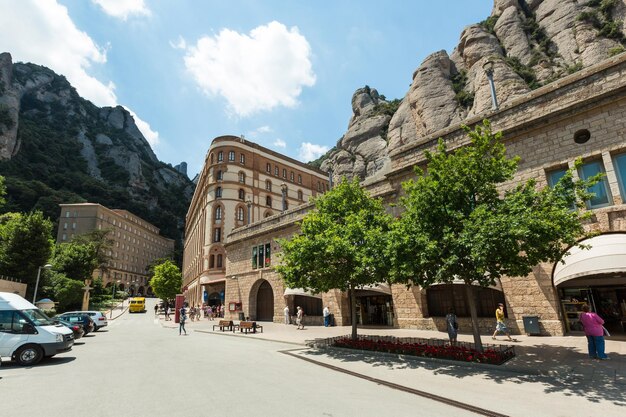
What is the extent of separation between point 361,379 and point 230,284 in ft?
84.7

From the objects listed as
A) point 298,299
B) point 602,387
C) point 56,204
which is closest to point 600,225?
point 602,387

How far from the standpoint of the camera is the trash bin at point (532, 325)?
13.6m

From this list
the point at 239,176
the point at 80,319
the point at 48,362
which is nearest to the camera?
the point at 48,362

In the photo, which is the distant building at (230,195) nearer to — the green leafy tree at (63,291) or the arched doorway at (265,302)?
Result: the arched doorway at (265,302)

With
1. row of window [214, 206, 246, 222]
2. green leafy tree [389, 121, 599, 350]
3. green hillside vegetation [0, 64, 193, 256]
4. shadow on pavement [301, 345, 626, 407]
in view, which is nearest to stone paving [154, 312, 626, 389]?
shadow on pavement [301, 345, 626, 407]

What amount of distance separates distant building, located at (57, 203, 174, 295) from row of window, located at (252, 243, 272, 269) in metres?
59.7

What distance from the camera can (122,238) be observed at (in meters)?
97.4

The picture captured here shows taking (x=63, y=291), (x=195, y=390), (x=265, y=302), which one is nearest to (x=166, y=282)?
(x=63, y=291)

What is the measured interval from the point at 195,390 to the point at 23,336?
7854 millimetres

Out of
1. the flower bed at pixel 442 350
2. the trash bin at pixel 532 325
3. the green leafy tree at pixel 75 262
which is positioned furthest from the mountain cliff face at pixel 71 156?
the trash bin at pixel 532 325

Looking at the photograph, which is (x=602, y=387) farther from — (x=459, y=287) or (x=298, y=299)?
(x=298, y=299)

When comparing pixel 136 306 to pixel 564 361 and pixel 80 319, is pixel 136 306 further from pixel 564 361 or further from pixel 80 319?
pixel 564 361

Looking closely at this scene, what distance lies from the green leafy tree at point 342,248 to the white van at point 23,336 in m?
8.76

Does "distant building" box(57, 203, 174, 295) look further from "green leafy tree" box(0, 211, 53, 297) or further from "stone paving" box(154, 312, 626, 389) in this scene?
"stone paving" box(154, 312, 626, 389)
